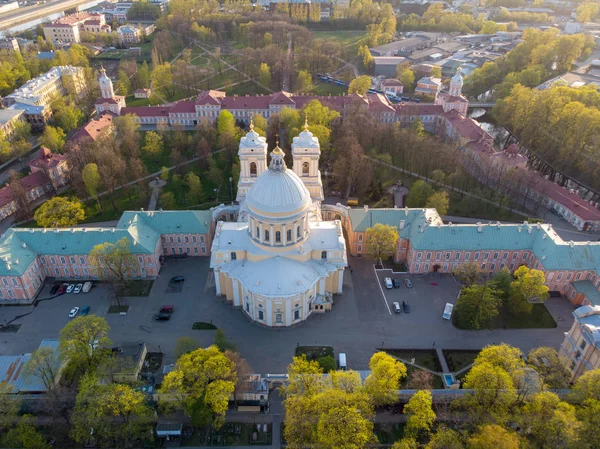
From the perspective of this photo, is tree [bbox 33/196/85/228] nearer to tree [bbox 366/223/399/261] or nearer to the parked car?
tree [bbox 366/223/399/261]

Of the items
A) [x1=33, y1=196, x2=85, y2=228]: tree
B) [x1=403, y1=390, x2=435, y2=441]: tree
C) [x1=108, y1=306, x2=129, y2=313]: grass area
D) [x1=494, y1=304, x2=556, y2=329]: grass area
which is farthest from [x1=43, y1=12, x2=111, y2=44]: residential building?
[x1=403, y1=390, x2=435, y2=441]: tree

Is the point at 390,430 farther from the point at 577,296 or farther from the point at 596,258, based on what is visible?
the point at 596,258

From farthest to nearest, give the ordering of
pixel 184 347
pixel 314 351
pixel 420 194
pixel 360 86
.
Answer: pixel 360 86, pixel 420 194, pixel 314 351, pixel 184 347

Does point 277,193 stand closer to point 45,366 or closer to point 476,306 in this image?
point 476,306

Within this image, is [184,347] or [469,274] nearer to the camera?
[184,347]

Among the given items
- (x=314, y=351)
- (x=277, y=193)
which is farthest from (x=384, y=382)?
(x=277, y=193)

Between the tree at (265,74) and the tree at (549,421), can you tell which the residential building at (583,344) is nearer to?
the tree at (549,421)
